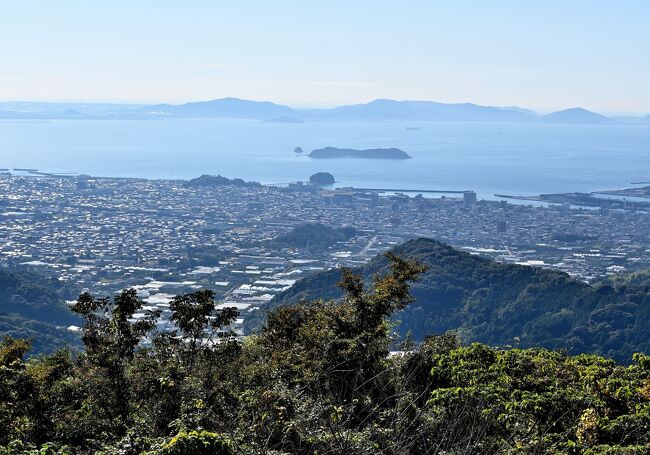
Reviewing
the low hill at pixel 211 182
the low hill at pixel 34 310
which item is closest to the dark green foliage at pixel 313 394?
the low hill at pixel 34 310

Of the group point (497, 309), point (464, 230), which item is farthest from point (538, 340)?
point (464, 230)

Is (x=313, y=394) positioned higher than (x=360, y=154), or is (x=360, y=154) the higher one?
(x=360, y=154)

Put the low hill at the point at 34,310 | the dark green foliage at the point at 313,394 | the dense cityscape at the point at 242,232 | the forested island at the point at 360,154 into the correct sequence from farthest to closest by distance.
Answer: the forested island at the point at 360,154
the dense cityscape at the point at 242,232
the low hill at the point at 34,310
the dark green foliage at the point at 313,394

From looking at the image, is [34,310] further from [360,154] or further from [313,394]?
[360,154]

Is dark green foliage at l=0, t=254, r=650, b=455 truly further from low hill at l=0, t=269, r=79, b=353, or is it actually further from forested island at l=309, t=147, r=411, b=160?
forested island at l=309, t=147, r=411, b=160

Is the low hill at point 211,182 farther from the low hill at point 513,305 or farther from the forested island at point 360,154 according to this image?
the low hill at point 513,305

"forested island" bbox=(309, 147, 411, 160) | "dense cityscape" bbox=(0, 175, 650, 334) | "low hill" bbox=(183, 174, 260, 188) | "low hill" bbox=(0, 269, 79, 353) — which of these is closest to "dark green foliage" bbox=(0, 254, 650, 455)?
"low hill" bbox=(0, 269, 79, 353)

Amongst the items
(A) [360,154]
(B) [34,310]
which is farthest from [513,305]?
(A) [360,154]
